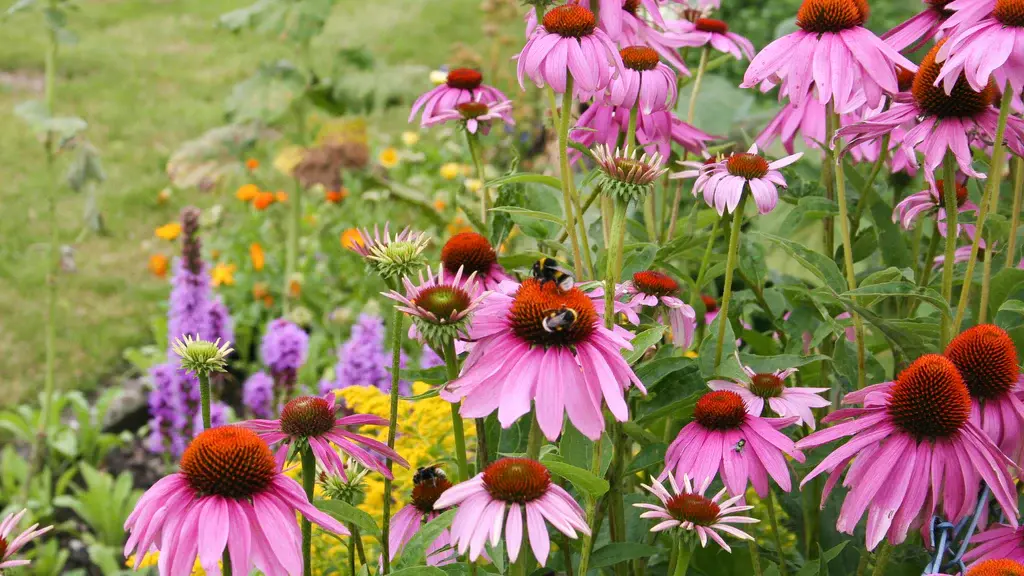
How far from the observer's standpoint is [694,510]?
2.77ft

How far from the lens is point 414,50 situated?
6.21 m

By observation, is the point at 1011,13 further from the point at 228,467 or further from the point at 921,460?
the point at 228,467

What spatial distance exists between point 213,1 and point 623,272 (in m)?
7.09

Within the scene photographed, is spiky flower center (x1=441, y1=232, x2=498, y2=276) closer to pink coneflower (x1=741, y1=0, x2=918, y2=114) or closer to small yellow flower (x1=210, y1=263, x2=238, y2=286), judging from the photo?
pink coneflower (x1=741, y1=0, x2=918, y2=114)

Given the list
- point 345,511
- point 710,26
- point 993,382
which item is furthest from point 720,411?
point 710,26

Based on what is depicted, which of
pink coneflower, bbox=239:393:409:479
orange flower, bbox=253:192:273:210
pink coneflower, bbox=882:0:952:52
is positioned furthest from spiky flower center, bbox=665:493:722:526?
orange flower, bbox=253:192:273:210

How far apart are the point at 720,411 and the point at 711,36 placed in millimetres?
714

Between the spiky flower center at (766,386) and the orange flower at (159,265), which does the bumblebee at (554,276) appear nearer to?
the spiky flower center at (766,386)

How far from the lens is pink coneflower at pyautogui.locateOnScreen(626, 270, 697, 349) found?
109 cm

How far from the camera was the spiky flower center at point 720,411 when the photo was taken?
37.1 inches

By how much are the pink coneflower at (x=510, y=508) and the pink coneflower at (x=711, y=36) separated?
0.83 metres

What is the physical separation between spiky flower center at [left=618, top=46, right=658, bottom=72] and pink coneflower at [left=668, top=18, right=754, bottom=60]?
0.25 m

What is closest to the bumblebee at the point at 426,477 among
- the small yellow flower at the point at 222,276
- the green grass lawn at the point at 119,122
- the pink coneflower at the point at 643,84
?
the pink coneflower at the point at 643,84

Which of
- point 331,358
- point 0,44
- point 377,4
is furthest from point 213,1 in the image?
point 331,358
